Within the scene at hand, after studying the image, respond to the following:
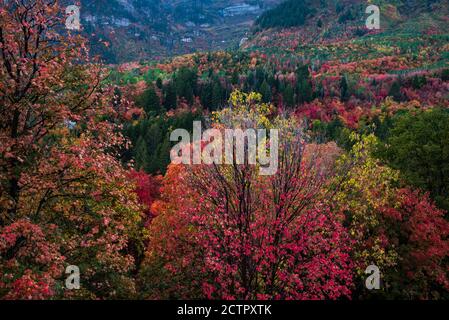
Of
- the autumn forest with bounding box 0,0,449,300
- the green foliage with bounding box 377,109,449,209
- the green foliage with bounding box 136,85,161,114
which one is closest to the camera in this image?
the autumn forest with bounding box 0,0,449,300

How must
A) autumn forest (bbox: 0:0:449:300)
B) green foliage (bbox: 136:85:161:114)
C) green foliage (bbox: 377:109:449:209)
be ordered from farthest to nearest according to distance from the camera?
green foliage (bbox: 136:85:161:114) < green foliage (bbox: 377:109:449:209) < autumn forest (bbox: 0:0:449:300)

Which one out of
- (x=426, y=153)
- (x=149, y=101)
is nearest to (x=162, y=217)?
(x=426, y=153)

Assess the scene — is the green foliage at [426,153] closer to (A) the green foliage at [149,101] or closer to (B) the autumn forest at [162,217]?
(B) the autumn forest at [162,217]

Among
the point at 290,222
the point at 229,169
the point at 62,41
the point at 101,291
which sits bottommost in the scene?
the point at 101,291

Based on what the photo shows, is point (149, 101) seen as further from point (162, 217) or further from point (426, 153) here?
point (426, 153)

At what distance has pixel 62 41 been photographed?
1616cm

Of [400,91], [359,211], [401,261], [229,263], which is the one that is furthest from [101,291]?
[400,91]

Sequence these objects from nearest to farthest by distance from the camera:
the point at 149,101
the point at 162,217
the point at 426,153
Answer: the point at 162,217, the point at 426,153, the point at 149,101

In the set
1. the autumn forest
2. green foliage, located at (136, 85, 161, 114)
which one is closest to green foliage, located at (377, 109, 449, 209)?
the autumn forest

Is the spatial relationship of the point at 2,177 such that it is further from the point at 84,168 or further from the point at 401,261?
the point at 401,261

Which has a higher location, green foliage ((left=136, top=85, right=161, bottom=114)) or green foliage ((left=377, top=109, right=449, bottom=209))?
green foliage ((left=136, top=85, right=161, bottom=114))

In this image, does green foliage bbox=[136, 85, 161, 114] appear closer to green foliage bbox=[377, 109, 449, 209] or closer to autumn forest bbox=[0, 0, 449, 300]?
green foliage bbox=[377, 109, 449, 209]

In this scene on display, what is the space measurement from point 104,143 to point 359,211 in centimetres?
Answer: 1508
